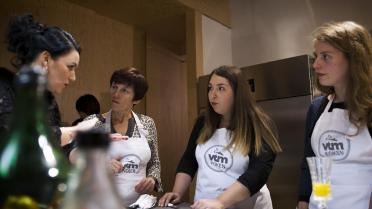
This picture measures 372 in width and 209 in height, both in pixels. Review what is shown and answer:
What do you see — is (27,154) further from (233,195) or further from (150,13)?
(150,13)

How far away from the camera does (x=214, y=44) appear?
112 inches

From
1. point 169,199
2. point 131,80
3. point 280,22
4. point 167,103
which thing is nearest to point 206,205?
point 169,199

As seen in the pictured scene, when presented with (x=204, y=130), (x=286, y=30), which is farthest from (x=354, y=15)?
(x=204, y=130)

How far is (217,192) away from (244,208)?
4.6 inches

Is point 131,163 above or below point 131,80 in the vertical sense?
below

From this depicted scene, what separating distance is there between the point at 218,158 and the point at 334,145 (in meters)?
0.41

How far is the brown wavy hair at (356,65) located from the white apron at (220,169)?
0.39 m

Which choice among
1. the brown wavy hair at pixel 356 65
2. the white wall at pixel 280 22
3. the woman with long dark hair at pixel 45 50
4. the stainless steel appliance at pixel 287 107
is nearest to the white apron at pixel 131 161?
the woman with long dark hair at pixel 45 50

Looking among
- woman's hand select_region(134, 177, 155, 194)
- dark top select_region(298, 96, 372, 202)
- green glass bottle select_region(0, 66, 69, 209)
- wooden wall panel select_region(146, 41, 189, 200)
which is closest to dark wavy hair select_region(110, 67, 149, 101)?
woman's hand select_region(134, 177, 155, 194)

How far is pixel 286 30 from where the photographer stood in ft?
8.95

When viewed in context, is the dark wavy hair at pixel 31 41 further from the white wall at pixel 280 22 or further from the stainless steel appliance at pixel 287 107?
the white wall at pixel 280 22

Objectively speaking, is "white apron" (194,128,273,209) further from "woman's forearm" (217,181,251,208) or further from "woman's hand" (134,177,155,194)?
"woman's hand" (134,177,155,194)

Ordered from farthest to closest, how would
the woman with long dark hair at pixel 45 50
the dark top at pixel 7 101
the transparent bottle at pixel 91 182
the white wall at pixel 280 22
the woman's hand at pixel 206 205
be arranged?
1. the white wall at pixel 280 22
2. the woman's hand at pixel 206 205
3. the woman with long dark hair at pixel 45 50
4. the dark top at pixel 7 101
5. the transparent bottle at pixel 91 182

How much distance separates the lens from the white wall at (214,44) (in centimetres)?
274
